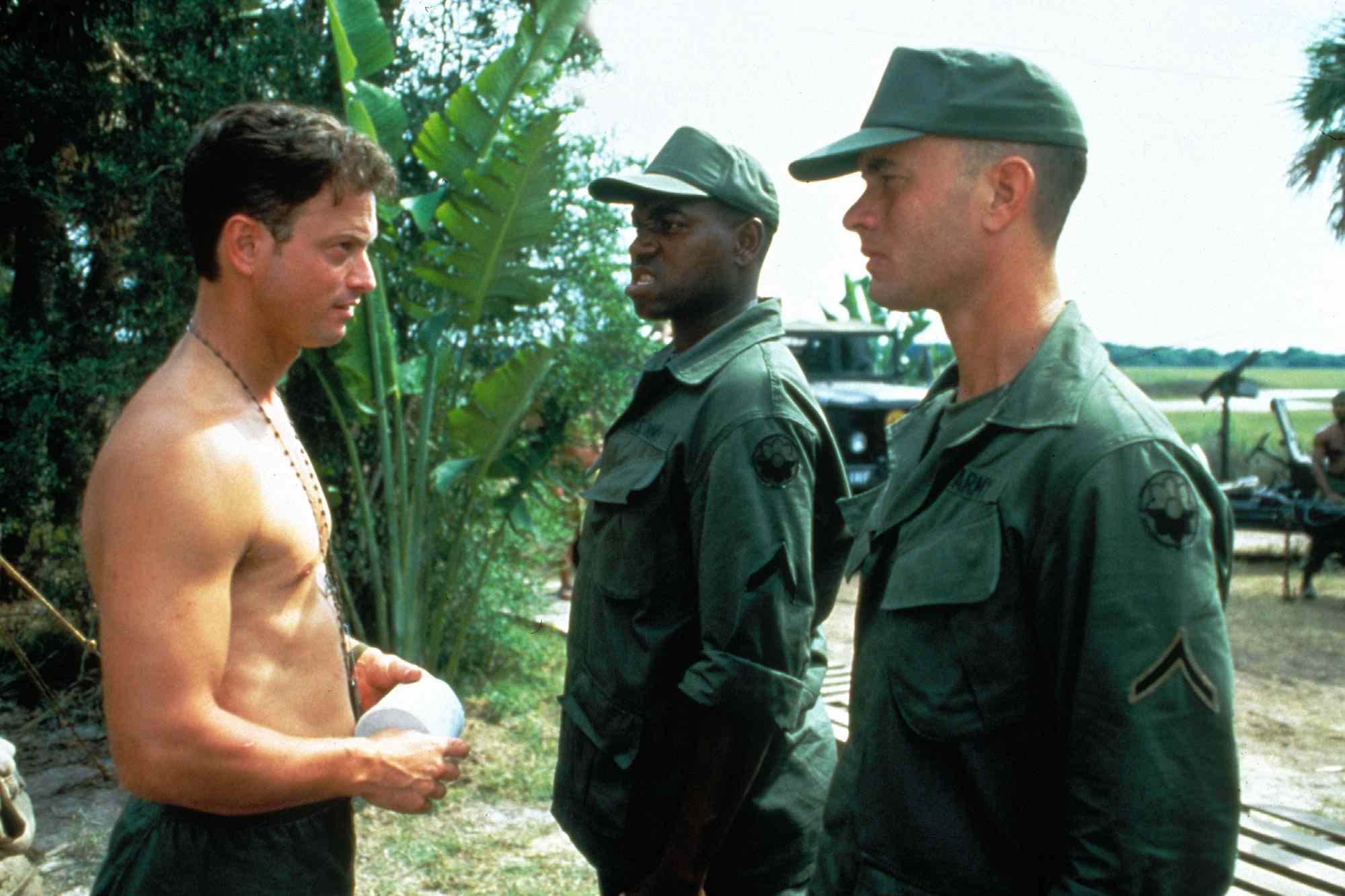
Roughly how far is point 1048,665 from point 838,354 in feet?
47.2

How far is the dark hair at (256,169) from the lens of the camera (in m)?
1.82

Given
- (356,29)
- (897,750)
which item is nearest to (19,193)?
(356,29)

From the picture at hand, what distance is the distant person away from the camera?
1084 centimetres

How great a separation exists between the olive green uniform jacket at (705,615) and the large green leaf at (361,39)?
3.49 m

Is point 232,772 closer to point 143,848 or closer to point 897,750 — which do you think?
point 143,848

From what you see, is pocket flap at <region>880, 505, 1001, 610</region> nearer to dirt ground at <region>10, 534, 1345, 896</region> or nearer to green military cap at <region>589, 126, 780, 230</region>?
green military cap at <region>589, 126, 780, 230</region>

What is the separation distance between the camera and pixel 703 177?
2.61 m

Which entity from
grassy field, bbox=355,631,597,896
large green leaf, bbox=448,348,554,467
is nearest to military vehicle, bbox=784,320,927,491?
grassy field, bbox=355,631,597,896

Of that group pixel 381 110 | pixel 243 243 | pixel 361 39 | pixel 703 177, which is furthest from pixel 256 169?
pixel 361 39

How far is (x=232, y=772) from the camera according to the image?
5.19 ft

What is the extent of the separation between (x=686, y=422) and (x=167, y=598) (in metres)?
1.12

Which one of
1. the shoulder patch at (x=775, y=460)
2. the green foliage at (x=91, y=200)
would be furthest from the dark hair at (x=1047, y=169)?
the green foliage at (x=91, y=200)

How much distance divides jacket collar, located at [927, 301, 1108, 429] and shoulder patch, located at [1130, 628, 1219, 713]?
0.29 meters

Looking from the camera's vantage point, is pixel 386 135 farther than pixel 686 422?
Yes
